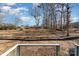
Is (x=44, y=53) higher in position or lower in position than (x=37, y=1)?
lower

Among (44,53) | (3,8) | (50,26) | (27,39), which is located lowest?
(44,53)

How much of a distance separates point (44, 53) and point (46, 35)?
11.0 inches

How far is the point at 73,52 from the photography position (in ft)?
8.36

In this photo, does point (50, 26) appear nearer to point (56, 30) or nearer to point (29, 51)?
point (56, 30)

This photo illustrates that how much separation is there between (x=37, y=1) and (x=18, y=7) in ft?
0.97

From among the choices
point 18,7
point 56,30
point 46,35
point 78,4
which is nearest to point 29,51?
point 46,35

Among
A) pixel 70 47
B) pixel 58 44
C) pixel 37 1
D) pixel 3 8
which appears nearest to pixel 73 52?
pixel 70 47

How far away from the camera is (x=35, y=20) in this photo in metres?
2.53

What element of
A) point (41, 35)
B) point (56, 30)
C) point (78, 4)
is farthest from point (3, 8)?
point (78, 4)

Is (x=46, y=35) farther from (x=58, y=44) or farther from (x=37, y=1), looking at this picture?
(x=37, y=1)

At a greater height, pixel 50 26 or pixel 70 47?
pixel 50 26

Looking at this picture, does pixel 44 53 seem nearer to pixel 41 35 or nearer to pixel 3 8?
pixel 41 35

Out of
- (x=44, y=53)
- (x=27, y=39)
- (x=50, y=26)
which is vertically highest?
(x=50, y=26)

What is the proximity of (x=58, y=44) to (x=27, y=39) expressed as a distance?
18.7 inches
